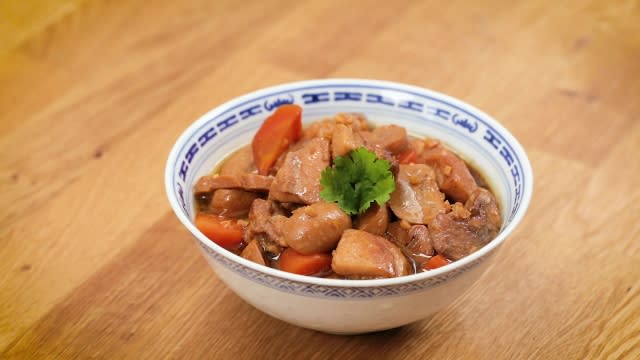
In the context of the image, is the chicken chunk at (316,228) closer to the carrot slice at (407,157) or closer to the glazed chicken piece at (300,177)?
the glazed chicken piece at (300,177)

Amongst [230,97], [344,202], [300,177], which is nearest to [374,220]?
[344,202]

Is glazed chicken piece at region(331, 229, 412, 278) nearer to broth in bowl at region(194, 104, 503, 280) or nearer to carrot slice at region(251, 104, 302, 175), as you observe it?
broth in bowl at region(194, 104, 503, 280)

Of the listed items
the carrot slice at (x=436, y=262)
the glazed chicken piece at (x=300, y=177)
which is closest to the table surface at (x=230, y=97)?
the carrot slice at (x=436, y=262)

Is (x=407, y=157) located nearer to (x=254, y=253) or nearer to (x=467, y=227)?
(x=467, y=227)

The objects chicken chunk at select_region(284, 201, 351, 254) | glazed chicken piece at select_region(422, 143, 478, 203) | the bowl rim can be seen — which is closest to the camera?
the bowl rim

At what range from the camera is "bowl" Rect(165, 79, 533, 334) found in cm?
145

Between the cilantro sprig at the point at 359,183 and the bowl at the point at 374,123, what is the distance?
0.24m

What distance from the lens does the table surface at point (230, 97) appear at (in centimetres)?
176

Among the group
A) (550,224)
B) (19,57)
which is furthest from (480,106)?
(19,57)

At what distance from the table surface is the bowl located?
22cm

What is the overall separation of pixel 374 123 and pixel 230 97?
73 centimetres

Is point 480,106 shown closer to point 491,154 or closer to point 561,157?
point 561,157

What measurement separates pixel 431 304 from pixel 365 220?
0.77 feet

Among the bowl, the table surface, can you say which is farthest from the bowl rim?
the table surface
